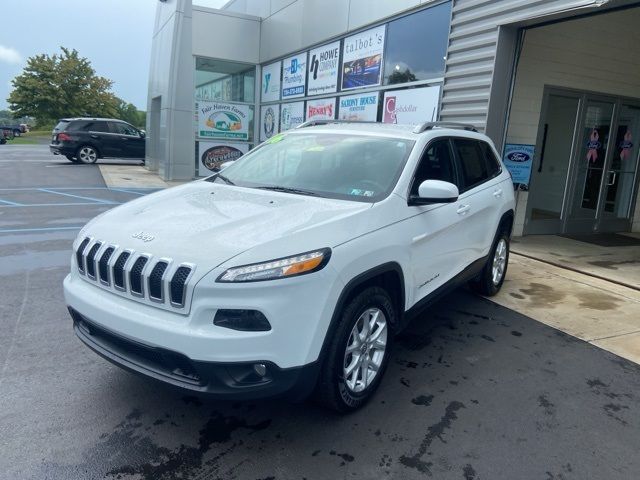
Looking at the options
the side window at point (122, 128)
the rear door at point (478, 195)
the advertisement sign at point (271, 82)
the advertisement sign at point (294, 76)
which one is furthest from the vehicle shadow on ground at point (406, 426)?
the side window at point (122, 128)

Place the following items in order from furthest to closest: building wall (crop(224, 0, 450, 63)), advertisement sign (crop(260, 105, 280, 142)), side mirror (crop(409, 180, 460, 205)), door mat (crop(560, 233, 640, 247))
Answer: advertisement sign (crop(260, 105, 280, 142)), building wall (crop(224, 0, 450, 63)), door mat (crop(560, 233, 640, 247)), side mirror (crop(409, 180, 460, 205))

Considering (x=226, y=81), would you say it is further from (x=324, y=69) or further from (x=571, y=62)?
(x=571, y=62)

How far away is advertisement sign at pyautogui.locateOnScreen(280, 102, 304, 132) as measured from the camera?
14219mm


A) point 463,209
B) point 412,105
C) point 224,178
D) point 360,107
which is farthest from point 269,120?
point 463,209

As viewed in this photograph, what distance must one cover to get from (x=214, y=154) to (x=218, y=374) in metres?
15.3

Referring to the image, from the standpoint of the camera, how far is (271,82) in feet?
52.7

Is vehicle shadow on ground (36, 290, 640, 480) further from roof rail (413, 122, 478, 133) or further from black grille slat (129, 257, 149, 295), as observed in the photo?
roof rail (413, 122, 478, 133)

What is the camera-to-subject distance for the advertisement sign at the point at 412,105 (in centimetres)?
898

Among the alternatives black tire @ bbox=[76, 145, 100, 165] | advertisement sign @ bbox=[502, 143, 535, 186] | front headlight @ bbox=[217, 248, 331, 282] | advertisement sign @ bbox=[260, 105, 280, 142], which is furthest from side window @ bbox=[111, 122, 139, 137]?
front headlight @ bbox=[217, 248, 331, 282]

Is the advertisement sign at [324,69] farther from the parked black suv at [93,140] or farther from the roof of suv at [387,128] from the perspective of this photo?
the parked black suv at [93,140]

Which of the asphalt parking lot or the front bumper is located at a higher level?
the front bumper

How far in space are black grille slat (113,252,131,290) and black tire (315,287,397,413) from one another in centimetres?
120

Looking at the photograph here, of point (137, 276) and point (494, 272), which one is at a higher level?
point (137, 276)

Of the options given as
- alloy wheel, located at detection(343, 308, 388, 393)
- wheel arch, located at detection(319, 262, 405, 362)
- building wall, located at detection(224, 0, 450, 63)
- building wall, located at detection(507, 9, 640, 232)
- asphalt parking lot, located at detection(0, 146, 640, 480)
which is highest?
building wall, located at detection(224, 0, 450, 63)
